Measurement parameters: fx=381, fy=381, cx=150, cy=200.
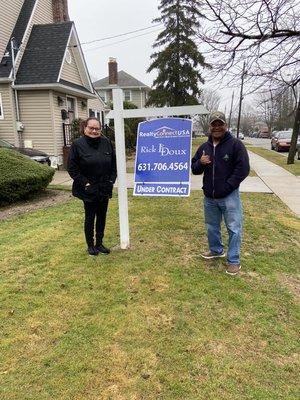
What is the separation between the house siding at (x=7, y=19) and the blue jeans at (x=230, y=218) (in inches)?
552

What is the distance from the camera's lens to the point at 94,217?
4734 millimetres

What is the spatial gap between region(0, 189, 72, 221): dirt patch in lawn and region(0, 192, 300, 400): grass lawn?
6.27 ft

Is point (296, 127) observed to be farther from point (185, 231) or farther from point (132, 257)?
point (132, 257)

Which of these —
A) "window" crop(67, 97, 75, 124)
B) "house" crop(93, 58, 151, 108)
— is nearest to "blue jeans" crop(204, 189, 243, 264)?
"window" crop(67, 97, 75, 124)

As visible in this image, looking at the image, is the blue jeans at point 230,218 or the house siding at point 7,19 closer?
the blue jeans at point 230,218

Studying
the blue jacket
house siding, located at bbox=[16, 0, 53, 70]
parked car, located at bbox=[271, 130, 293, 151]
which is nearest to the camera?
the blue jacket

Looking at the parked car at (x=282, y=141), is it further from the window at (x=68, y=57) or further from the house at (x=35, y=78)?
the window at (x=68, y=57)

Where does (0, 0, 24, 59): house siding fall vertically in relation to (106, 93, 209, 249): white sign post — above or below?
above

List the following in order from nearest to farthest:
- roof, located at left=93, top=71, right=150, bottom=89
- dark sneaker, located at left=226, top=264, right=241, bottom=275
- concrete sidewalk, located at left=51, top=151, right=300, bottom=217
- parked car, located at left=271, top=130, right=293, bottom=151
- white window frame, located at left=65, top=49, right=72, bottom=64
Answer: dark sneaker, located at left=226, top=264, right=241, bottom=275 < concrete sidewalk, located at left=51, top=151, right=300, bottom=217 < white window frame, located at left=65, top=49, right=72, bottom=64 < parked car, located at left=271, top=130, right=293, bottom=151 < roof, located at left=93, top=71, right=150, bottom=89

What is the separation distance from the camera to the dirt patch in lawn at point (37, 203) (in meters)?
7.50

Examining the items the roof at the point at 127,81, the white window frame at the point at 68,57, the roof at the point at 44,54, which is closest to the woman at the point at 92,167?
the roof at the point at 44,54

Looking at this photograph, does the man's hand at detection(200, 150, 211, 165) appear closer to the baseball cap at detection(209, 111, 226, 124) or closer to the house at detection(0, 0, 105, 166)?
the baseball cap at detection(209, 111, 226, 124)

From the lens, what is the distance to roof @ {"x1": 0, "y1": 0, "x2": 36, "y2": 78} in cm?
1495

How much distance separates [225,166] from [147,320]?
5.88 ft
